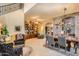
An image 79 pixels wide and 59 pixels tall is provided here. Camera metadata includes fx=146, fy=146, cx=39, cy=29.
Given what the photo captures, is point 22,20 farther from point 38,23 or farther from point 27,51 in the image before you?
point 27,51

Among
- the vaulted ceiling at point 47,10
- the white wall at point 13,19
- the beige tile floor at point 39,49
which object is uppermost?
the vaulted ceiling at point 47,10

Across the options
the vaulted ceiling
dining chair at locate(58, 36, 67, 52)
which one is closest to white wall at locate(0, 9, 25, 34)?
the vaulted ceiling

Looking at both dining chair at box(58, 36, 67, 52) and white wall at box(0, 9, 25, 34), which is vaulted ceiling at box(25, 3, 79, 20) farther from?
dining chair at box(58, 36, 67, 52)

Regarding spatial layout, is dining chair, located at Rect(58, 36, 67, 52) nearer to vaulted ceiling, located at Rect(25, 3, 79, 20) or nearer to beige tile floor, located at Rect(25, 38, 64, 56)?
beige tile floor, located at Rect(25, 38, 64, 56)

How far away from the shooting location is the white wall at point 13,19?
2109mm

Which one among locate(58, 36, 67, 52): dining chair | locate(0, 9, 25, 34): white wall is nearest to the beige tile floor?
locate(58, 36, 67, 52): dining chair

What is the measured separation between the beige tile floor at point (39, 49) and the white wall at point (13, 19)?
289 millimetres

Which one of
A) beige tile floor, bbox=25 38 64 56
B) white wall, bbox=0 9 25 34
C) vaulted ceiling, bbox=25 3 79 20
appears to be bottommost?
beige tile floor, bbox=25 38 64 56

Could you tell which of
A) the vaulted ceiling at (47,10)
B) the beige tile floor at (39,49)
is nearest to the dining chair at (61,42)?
the beige tile floor at (39,49)

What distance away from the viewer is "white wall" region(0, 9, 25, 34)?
2.11 metres

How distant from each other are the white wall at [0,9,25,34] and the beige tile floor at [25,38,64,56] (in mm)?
289

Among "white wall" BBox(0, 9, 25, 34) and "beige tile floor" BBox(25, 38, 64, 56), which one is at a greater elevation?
"white wall" BBox(0, 9, 25, 34)

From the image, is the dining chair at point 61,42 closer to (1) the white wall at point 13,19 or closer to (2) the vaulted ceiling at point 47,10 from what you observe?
(2) the vaulted ceiling at point 47,10

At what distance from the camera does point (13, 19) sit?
2.11 meters
